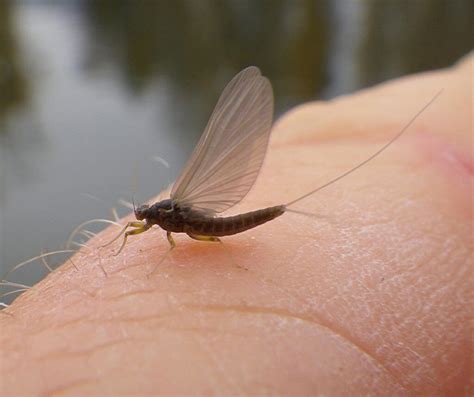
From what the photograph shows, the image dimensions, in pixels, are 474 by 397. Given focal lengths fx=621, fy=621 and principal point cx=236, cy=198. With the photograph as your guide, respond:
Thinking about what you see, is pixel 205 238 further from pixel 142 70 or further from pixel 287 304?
pixel 142 70

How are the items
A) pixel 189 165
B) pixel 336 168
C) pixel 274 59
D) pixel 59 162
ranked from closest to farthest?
pixel 189 165 → pixel 336 168 → pixel 59 162 → pixel 274 59

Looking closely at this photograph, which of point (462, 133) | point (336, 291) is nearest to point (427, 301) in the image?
point (336, 291)

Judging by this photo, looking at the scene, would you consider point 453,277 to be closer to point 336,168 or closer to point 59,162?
point 336,168

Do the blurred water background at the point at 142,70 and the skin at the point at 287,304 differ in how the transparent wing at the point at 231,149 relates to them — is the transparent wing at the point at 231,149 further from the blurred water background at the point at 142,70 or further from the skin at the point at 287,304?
the blurred water background at the point at 142,70

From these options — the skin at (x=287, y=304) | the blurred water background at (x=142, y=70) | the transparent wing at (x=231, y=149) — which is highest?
the transparent wing at (x=231, y=149)

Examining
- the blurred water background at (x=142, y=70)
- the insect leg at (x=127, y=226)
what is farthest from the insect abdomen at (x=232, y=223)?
the blurred water background at (x=142, y=70)

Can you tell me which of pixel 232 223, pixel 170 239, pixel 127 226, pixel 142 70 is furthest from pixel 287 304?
pixel 142 70
